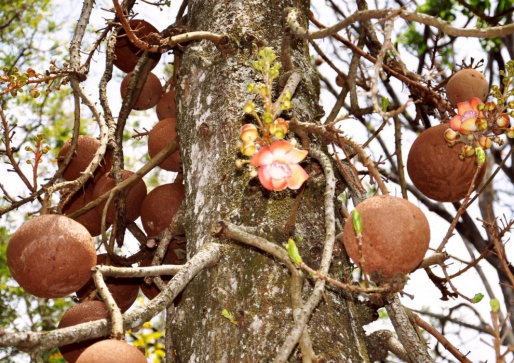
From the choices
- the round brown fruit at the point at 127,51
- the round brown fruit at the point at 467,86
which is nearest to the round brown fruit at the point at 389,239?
the round brown fruit at the point at 467,86

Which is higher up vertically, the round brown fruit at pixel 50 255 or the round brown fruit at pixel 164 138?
the round brown fruit at pixel 164 138

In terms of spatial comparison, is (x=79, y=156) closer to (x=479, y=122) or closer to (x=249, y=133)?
(x=249, y=133)

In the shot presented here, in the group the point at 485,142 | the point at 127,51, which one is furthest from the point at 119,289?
the point at 485,142

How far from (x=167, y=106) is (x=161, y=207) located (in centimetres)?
52

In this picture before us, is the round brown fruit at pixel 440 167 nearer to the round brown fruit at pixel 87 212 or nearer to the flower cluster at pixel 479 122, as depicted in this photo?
the flower cluster at pixel 479 122

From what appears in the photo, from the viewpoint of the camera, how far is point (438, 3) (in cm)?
473

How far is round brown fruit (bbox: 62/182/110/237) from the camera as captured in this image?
2188mm

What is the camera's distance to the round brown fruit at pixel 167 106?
8.07 ft

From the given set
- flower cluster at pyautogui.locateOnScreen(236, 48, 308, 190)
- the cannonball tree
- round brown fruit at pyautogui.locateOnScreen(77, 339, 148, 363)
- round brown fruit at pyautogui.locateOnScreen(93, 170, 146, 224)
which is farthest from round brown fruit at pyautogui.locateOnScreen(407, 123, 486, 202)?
round brown fruit at pyautogui.locateOnScreen(77, 339, 148, 363)

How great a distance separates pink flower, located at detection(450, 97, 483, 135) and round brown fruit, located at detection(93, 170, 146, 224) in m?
1.08

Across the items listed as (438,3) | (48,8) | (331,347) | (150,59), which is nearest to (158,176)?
(48,8)

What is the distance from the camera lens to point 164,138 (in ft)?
7.40

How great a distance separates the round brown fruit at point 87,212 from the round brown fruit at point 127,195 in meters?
0.03

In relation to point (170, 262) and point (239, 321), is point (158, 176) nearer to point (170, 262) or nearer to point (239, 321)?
point (170, 262)
